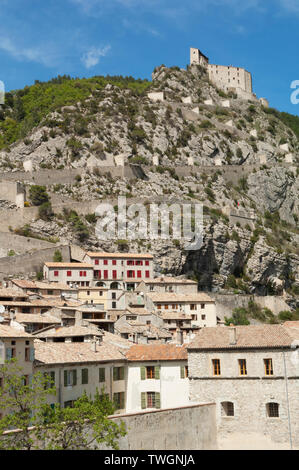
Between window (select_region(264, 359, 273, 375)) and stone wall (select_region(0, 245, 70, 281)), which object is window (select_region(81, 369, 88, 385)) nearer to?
window (select_region(264, 359, 273, 375))

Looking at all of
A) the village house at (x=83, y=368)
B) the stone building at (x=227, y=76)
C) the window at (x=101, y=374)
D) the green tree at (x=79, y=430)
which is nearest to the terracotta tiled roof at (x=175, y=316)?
the village house at (x=83, y=368)

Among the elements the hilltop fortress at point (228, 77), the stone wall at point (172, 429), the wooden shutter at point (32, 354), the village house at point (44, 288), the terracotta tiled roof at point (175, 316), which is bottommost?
the stone wall at point (172, 429)

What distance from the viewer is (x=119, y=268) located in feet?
253

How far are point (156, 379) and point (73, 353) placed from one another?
5.96m

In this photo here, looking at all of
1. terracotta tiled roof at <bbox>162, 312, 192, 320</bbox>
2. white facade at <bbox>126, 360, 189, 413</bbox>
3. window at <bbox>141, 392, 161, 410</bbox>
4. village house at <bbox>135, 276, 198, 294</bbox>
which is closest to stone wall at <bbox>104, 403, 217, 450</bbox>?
white facade at <bbox>126, 360, 189, 413</bbox>

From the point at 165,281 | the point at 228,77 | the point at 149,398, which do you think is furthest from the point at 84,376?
the point at 228,77

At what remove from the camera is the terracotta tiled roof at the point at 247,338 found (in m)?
35.8

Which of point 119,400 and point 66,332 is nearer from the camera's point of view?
point 119,400

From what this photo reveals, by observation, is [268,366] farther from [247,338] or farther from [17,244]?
[17,244]

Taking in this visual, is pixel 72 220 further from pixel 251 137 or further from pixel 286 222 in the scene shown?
pixel 251 137

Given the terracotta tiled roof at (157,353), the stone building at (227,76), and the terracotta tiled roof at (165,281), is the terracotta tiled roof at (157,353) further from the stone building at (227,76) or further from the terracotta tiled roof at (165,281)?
the stone building at (227,76)

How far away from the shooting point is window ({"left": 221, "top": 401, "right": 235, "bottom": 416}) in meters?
35.1

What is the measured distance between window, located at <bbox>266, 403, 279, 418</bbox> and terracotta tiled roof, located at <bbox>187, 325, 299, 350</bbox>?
10.8ft
